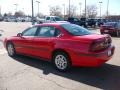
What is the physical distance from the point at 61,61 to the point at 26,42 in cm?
201

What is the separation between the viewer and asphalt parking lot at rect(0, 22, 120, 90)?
19.1ft

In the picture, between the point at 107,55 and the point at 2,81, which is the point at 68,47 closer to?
the point at 107,55

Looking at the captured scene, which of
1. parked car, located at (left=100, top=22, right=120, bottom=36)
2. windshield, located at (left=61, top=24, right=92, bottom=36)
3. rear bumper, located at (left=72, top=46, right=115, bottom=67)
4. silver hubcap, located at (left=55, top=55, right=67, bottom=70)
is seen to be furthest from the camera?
parked car, located at (left=100, top=22, right=120, bottom=36)

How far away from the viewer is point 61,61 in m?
7.09

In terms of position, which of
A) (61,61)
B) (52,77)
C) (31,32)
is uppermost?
(31,32)

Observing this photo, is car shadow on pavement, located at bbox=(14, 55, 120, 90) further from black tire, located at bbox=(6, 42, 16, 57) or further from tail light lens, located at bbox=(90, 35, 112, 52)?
black tire, located at bbox=(6, 42, 16, 57)

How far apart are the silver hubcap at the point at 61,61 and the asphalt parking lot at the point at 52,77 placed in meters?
0.21

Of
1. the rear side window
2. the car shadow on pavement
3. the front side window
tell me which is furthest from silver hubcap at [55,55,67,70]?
the front side window

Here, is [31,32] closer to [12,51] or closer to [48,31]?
[48,31]

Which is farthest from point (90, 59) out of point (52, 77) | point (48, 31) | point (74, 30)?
point (48, 31)

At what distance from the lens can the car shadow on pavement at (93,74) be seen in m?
5.95

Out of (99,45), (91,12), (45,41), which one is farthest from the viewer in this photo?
(91,12)

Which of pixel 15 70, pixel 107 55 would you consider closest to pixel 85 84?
pixel 107 55

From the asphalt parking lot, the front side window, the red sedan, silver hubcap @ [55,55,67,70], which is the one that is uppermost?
the front side window
